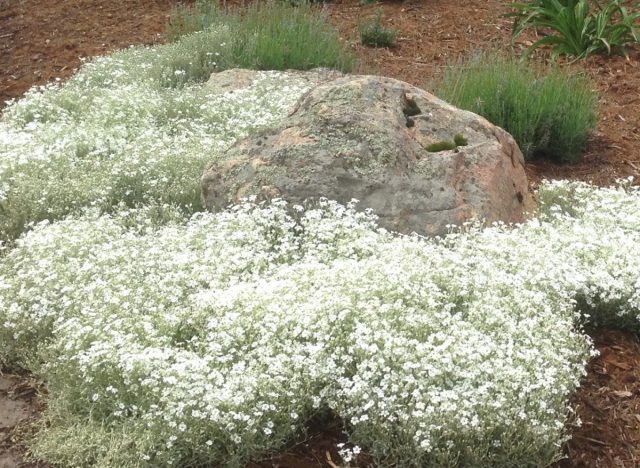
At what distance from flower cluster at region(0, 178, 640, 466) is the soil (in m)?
0.18

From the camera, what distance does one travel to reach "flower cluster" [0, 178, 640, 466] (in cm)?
400

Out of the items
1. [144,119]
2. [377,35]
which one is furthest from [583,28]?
[144,119]

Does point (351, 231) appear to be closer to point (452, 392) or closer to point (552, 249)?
point (552, 249)

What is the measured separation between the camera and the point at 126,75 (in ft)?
29.4

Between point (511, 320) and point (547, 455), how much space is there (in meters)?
0.84

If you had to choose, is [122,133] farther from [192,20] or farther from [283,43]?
[192,20]

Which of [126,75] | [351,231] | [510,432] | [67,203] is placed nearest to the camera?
[510,432]

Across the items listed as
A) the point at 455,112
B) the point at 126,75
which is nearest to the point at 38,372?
the point at 455,112

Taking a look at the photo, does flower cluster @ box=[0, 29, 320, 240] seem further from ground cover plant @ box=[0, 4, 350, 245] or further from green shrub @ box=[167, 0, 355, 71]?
green shrub @ box=[167, 0, 355, 71]

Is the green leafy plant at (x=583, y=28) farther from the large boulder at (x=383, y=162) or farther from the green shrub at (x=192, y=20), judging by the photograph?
the large boulder at (x=383, y=162)

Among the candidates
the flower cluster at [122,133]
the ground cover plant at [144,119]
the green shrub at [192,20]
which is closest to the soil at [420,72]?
the green shrub at [192,20]

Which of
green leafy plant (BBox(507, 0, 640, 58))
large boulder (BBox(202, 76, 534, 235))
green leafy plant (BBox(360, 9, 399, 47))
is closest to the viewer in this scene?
large boulder (BBox(202, 76, 534, 235))

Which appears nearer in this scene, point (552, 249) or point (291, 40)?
point (552, 249)

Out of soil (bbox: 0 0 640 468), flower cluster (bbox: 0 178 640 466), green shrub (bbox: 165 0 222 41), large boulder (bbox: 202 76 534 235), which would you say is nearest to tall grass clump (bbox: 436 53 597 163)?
soil (bbox: 0 0 640 468)
